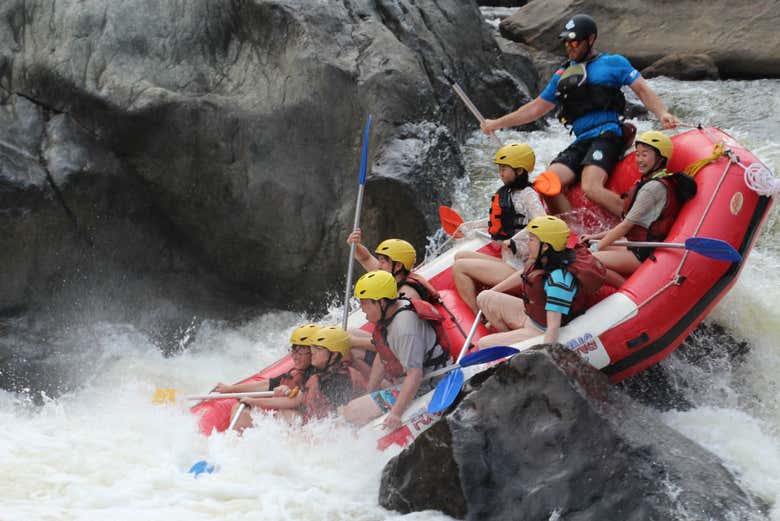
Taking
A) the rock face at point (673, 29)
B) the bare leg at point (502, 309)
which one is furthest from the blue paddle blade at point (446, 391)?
the rock face at point (673, 29)

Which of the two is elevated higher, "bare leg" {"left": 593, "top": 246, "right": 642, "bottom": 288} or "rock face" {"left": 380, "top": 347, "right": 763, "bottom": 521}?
"bare leg" {"left": 593, "top": 246, "right": 642, "bottom": 288}

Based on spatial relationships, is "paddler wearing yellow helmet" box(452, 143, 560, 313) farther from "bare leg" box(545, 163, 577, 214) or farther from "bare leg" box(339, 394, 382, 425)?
"bare leg" box(339, 394, 382, 425)

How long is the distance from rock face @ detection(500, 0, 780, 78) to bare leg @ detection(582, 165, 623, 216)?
5429mm

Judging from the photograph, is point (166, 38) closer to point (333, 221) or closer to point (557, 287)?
point (333, 221)

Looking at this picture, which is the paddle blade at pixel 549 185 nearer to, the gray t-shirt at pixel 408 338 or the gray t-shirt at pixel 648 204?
the gray t-shirt at pixel 648 204

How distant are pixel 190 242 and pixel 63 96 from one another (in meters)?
1.43

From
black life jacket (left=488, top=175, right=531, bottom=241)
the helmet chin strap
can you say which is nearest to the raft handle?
black life jacket (left=488, top=175, right=531, bottom=241)

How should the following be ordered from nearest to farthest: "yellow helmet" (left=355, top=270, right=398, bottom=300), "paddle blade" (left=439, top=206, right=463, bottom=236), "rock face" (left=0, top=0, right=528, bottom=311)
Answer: "yellow helmet" (left=355, top=270, right=398, bottom=300) < "paddle blade" (left=439, top=206, right=463, bottom=236) < "rock face" (left=0, top=0, right=528, bottom=311)

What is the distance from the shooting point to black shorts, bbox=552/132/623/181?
19.8ft

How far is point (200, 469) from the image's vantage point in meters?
5.00

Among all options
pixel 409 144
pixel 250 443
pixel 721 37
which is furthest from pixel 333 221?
pixel 721 37

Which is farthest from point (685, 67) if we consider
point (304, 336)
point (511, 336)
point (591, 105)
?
point (304, 336)

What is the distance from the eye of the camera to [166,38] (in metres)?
7.50

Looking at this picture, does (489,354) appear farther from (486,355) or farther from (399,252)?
(399,252)
